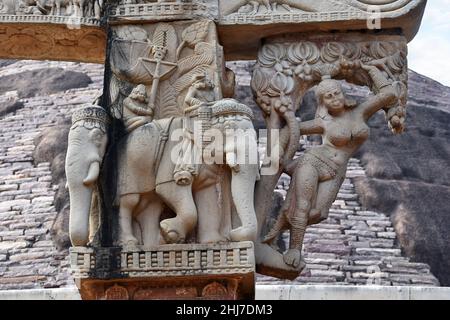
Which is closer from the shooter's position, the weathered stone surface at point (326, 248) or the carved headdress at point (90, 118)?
the carved headdress at point (90, 118)

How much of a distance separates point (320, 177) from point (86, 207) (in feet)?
6.65

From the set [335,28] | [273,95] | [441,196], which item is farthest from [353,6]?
[441,196]

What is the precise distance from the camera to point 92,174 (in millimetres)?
10109

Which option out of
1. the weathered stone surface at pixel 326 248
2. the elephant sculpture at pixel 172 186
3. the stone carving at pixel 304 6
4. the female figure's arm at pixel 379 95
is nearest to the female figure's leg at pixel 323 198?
the female figure's arm at pixel 379 95

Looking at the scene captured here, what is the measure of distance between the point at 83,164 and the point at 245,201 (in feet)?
4.20

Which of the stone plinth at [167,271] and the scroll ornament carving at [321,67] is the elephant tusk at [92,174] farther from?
the scroll ornament carving at [321,67]

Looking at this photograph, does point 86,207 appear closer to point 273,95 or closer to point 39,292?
point 273,95

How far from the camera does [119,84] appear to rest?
35.4 ft

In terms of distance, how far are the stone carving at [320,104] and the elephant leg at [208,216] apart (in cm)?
49

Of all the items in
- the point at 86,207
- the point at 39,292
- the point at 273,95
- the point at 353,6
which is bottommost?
the point at 39,292

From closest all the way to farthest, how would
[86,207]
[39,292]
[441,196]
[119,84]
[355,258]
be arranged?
[86,207]
[119,84]
[39,292]
[355,258]
[441,196]

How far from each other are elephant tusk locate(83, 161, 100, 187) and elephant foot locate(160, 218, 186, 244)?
63 cm

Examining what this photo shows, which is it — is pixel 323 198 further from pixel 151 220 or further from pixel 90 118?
pixel 90 118

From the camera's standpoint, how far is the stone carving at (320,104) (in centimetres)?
1079
